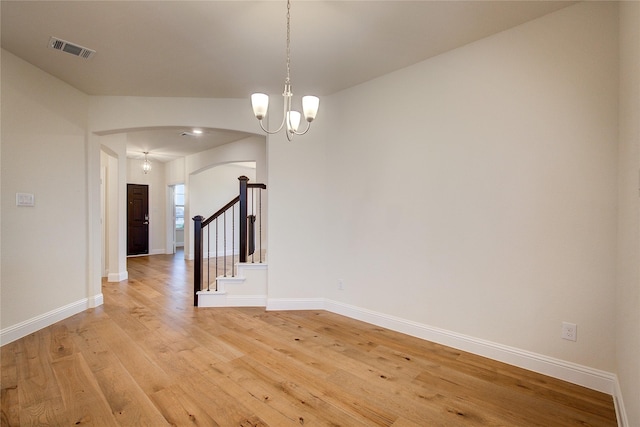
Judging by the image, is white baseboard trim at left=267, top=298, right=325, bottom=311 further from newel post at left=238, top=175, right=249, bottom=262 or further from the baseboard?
the baseboard

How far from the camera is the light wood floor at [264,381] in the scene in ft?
5.64

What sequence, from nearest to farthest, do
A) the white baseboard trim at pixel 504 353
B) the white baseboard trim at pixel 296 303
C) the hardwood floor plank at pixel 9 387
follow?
the hardwood floor plank at pixel 9 387, the white baseboard trim at pixel 504 353, the white baseboard trim at pixel 296 303

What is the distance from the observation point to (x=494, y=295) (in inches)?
95.3

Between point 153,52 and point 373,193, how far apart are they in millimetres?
2581

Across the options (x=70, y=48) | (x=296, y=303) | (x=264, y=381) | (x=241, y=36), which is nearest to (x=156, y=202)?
(x=70, y=48)

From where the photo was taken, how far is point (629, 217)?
1596 mm

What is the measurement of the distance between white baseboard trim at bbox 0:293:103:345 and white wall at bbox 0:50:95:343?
0.01m

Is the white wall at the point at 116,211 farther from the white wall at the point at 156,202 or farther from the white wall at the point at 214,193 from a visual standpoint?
the white wall at the point at 156,202

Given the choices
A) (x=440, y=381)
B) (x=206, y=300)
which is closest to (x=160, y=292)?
(x=206, y=300)

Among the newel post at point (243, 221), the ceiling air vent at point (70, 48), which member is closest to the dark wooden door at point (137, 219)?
the newel post at point (243, 221)

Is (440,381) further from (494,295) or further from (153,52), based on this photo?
(153,52)

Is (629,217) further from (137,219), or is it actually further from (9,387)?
(137,219)

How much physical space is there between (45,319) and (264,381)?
2753mm

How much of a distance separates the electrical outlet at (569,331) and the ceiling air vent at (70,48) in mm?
4600
